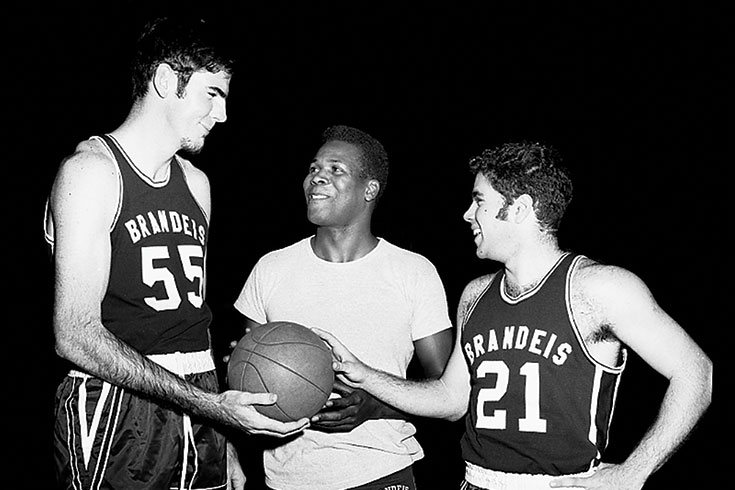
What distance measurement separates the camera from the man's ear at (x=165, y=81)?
6.96 ft

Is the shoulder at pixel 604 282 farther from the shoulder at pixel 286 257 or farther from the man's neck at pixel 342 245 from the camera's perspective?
the shoulder at pixel 286 257

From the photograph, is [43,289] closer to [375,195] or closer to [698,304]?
[375,195]

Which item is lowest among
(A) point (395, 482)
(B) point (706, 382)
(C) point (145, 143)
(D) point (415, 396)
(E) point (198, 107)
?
(A) point (395, 482)

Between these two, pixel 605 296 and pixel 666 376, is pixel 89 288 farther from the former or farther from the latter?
pixel 666 376

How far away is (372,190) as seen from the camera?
2730mm

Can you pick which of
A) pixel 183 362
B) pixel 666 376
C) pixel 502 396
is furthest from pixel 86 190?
pixel 666 376

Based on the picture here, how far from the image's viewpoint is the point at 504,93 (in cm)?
565

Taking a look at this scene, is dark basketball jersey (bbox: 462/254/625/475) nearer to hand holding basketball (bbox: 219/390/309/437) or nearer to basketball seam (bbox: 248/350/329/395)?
basketball seam (bbox: 248/350/329/395)

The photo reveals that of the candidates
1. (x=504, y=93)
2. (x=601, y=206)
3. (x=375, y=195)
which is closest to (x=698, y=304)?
(x=601, y=206)

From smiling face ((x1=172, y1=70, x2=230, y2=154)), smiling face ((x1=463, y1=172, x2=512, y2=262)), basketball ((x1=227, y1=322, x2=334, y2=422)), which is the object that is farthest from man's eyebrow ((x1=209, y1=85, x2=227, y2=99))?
smiling face ((x1=463, y1=172, x2=512, y2=262))

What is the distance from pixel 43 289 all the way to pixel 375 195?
13.6 ft

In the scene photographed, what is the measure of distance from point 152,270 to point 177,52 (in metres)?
0.59

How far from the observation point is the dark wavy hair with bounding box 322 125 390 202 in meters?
2.72

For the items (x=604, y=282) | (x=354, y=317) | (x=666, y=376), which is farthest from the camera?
(x=354, y=317)
